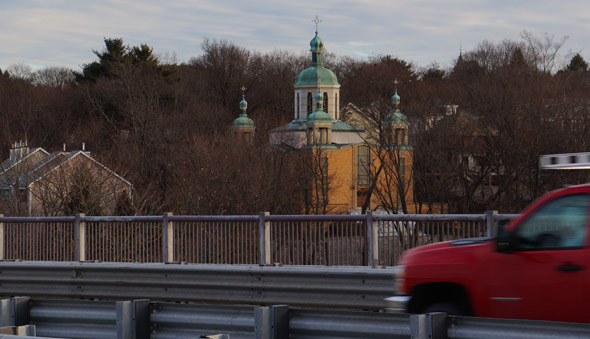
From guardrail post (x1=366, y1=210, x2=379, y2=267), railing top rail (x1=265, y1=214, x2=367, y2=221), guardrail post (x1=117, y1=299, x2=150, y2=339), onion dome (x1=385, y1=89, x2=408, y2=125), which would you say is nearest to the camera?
guardrail post (x1=117, y1=299, x2=150, y2=339)

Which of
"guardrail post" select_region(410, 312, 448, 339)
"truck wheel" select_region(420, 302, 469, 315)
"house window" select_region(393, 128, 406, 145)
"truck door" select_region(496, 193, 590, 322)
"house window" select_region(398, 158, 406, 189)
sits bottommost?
"truck wheel" select_region(420, 302, 469, 315)

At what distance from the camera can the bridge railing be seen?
15133mm

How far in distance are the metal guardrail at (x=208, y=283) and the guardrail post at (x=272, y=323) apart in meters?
4.20

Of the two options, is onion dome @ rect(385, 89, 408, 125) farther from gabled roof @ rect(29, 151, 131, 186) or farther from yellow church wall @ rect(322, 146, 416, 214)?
gabled roof @ rect(29, 151, 131, 186)

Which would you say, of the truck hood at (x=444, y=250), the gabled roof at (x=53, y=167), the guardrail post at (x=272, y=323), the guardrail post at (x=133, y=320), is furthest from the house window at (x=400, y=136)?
the guardrail post at (x=272, y=323)

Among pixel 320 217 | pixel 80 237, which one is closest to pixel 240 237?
pixel 320 217

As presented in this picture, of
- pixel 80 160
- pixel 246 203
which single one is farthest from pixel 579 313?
pixel 246 203

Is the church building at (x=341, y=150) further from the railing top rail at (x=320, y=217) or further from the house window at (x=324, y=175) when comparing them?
the railing top rail at (x=320, y=217)

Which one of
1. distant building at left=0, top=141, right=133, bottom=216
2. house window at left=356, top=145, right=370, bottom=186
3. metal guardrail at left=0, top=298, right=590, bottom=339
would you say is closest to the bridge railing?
metal guardrail at left=0, top=298, right=590, bottom=339

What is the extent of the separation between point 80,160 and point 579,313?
3547cm

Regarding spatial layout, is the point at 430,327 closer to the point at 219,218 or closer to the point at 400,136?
the point at 219,218

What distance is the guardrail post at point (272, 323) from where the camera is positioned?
8.36 metres

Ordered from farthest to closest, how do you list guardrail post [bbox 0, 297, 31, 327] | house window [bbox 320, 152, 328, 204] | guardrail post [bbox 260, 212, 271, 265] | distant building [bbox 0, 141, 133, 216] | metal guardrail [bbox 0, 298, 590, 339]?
house window [bbox 320, 152, 328, 204], distant building [bbox 0, 141, 133, 216], guardrail post [bbox 260, 212, 271, 265], guardrail post [bbox 0, 297, 31, 327], metal guardrail [bbox 0, 298, 590, 339]

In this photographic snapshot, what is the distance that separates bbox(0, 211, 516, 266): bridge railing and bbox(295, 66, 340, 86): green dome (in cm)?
8136
